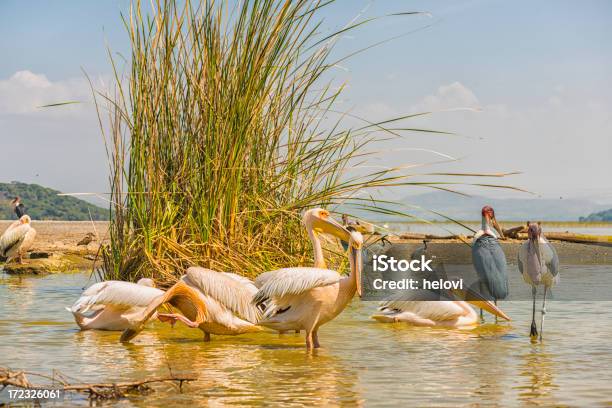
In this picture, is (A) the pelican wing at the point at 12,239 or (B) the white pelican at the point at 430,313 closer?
(B) the white pelican at the point at 430,313

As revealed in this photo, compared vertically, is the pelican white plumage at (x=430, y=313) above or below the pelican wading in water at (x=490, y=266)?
below

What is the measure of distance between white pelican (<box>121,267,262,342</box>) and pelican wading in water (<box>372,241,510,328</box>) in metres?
1.72

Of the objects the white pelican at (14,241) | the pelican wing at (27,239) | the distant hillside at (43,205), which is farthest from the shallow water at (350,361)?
the distant hillside at (43,205)

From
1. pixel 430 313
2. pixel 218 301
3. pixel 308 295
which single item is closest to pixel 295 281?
pixel 308 295

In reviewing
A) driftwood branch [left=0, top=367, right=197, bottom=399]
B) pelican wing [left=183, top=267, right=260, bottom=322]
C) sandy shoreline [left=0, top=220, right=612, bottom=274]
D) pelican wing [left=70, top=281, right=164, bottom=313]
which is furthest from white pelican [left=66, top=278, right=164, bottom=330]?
sandy shoreline [left=0, top=220, right=612, bottom=274]

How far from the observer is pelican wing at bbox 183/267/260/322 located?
703cm

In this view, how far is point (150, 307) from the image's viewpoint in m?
6.83

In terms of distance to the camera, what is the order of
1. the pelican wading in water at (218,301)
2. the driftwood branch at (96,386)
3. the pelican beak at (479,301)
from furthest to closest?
the pelican beak at (479,301)
the pelican wading in water at (218,301)
the driftwood branch at (96,386)

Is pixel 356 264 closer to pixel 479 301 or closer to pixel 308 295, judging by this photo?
pixel 308 295

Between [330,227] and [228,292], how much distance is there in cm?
93

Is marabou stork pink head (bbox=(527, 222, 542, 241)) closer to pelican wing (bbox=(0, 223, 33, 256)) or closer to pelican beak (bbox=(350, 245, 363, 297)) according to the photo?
pelican beak (bbox=(350, 245, 363, 297))

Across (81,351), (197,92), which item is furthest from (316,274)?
(197,92)

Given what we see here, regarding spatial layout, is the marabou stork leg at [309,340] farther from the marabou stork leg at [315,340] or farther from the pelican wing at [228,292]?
the pelican wing at [228,292]

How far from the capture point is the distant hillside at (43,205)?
61.5 metres
